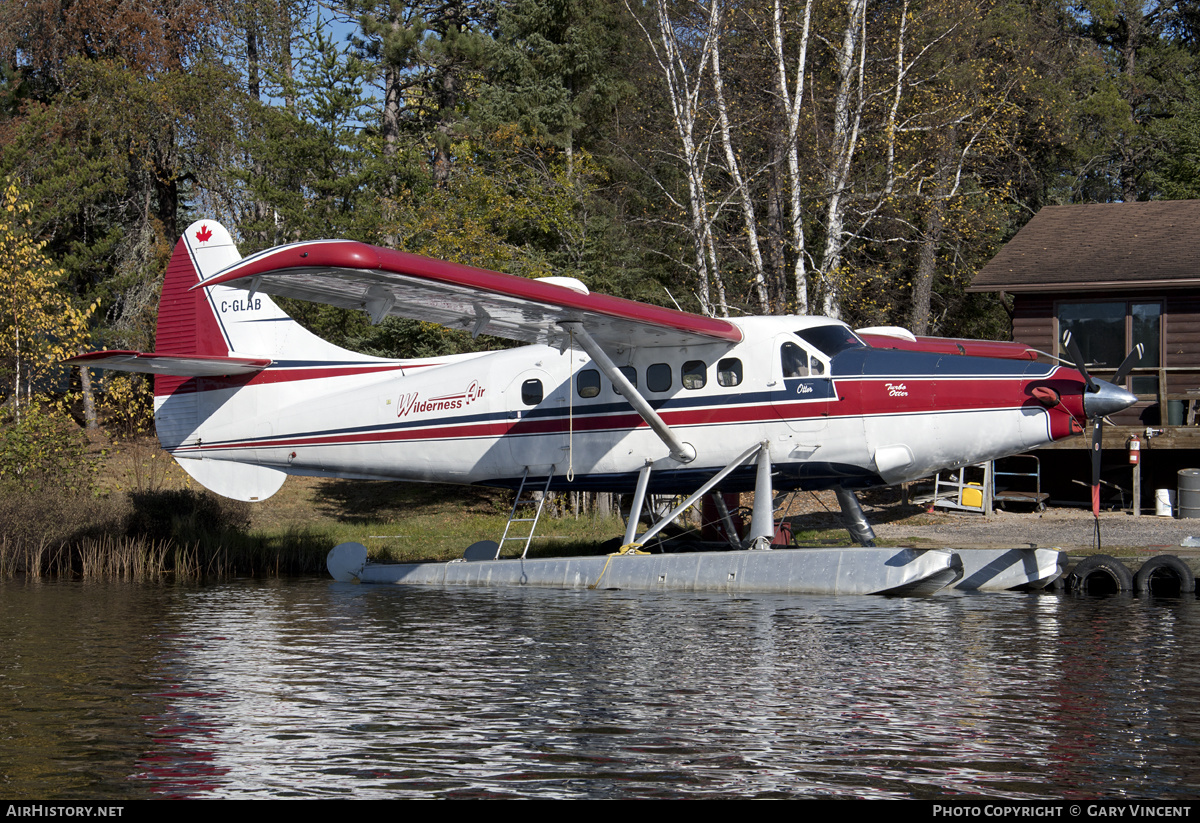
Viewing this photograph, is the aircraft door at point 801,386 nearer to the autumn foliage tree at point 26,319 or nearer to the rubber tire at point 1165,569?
the rubber tire at point 1165,569

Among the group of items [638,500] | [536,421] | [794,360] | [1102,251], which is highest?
[1102,251]

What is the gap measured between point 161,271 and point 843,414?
2329 centimetres

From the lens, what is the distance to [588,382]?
13.1 metres

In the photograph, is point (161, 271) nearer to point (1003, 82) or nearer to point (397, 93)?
point (397, 93)

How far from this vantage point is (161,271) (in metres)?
29.7

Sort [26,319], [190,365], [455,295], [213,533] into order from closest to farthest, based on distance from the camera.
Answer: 1. [455,295]
2. [190,365]
3. [213,533]
4. [26,319]

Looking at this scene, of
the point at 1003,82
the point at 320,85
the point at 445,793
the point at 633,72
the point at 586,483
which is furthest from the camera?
the point at 633,72

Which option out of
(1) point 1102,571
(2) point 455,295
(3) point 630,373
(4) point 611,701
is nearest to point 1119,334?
(1) point 1102,571

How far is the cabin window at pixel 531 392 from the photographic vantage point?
43.8 ft

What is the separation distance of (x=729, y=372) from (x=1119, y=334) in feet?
41.1

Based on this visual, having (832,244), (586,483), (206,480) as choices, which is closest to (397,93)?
(832,244)

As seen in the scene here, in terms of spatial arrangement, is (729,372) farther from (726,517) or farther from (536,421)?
(536,421)

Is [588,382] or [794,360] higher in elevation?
[794,360]

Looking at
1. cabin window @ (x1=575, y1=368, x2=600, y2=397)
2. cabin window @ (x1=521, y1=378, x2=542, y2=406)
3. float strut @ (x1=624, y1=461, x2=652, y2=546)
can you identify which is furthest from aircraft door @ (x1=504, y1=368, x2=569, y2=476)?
float strut @ (x1=624, y1=461, x2=652, y2=546)
